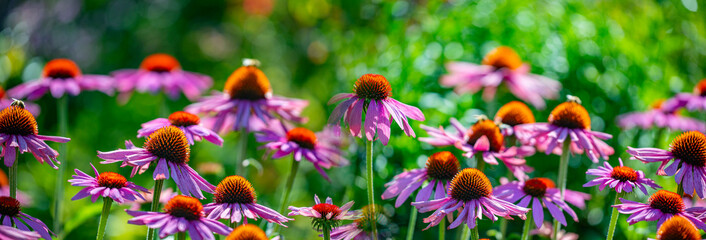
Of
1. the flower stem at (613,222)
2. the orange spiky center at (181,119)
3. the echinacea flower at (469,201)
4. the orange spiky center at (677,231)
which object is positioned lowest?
the flower stem at (613,222)

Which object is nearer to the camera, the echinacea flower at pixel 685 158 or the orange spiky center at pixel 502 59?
the echinacea flower at pixel 685 158

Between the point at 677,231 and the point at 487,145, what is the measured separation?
450 mm

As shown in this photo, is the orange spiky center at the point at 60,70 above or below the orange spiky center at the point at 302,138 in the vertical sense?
above

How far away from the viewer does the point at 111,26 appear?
436 centimetres

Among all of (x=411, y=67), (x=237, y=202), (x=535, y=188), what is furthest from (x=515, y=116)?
(x=237, y=202)

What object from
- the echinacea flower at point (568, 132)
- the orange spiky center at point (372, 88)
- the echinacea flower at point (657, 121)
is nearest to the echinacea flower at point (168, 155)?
the orange spiky center at point (372, 88)

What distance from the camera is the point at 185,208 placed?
3.52 feet

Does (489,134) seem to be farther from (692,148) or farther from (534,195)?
(692,148)

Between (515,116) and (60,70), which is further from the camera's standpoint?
(60,70)

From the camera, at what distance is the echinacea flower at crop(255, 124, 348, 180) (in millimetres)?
1560

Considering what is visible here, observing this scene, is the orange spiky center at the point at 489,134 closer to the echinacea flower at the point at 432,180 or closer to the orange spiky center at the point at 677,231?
the echinacea flower at the point at 432,180

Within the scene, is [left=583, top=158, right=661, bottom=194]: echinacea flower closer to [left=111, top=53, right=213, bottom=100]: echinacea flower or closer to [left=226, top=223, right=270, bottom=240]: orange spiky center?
[left=226, top=223, right=270, bottom=240]: orange spiky center

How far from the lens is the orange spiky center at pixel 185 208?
1073 mm

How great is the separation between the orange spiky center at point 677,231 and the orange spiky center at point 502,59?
1.13 metres
